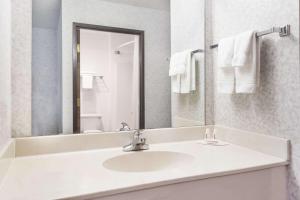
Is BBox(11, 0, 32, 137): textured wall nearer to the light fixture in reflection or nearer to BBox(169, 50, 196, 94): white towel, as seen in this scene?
the light fixture in reflection

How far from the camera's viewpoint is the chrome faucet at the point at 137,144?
3.87 ft

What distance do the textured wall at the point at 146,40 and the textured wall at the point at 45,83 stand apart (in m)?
0.04

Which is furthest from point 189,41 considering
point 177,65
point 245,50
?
point 245,50

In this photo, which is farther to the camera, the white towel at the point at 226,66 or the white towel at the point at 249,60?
the white towel at the point at 226,66

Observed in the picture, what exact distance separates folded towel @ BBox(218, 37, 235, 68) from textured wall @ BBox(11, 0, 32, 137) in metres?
1.00

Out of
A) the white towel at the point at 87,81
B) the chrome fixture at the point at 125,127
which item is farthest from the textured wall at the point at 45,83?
the chrome fixture at the point at 125,127

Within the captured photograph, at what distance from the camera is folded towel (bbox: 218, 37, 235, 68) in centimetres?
118

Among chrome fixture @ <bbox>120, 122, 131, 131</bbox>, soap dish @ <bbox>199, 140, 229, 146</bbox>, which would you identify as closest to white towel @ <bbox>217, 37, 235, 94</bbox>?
soap dish @ <bbox>199, 140, 229, 146</bbox>

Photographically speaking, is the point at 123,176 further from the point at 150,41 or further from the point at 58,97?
the point at 150,41

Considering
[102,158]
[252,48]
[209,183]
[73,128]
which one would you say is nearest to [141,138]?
[102,158]

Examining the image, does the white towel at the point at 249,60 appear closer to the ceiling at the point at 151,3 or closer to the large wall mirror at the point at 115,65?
the large wall mirror at the point at 115,65

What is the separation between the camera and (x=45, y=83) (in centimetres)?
114

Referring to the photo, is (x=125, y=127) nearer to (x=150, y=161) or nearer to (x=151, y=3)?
(x=150, y=161)

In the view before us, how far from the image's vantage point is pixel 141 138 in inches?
48.5
